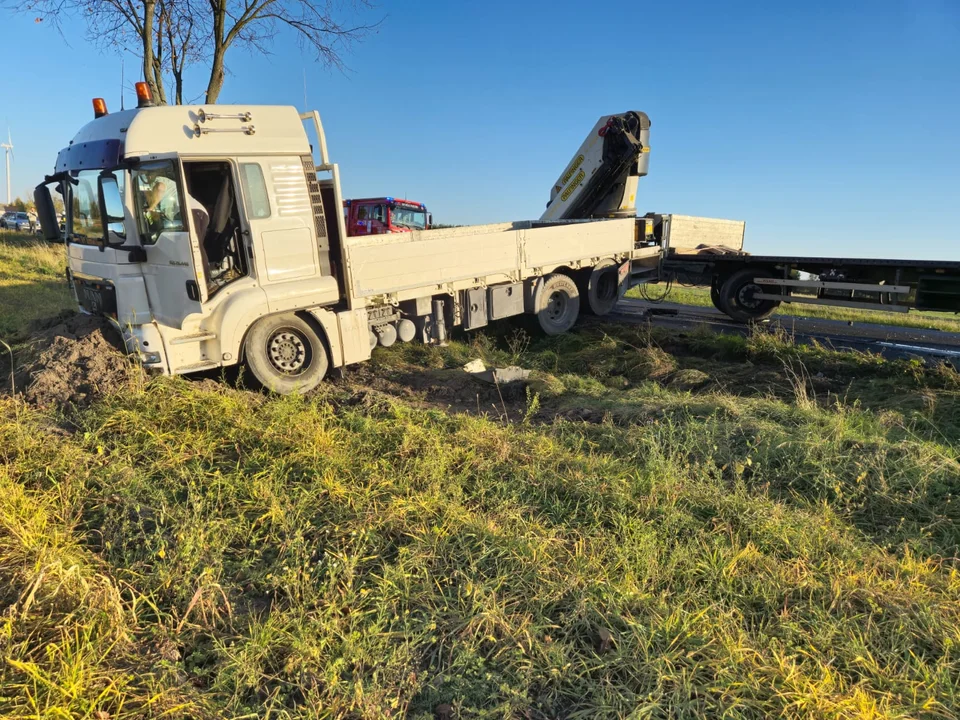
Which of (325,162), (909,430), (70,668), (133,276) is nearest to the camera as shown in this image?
(70,668)

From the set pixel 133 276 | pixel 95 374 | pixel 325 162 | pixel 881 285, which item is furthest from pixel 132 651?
pixel 881 285

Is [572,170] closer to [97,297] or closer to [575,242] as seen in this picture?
[575,242]

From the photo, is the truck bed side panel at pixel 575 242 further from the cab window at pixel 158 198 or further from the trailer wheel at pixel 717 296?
the cab window at pixel 158 198

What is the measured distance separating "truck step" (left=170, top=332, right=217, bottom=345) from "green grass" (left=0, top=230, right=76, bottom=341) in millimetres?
3863

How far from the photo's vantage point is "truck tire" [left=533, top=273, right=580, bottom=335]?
32.1 feet

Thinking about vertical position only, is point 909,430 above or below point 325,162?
below

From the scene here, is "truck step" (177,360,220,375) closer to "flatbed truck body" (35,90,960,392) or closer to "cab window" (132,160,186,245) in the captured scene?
"flatbed truck body" (35,90,960,392)

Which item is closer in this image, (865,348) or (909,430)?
(909,430)

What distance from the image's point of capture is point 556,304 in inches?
404

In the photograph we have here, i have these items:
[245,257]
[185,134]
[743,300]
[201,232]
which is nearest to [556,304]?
[743,300]

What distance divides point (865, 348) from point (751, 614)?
23.6ft

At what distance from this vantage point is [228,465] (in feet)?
13.6

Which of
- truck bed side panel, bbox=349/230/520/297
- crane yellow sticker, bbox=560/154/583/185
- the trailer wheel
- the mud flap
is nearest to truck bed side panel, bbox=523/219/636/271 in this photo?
the mud flap

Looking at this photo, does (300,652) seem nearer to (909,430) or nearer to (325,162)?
(909,430)
